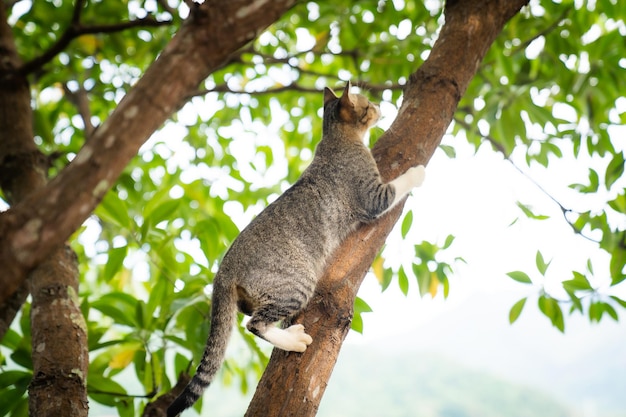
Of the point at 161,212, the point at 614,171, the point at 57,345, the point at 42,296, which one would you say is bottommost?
the point at 57,345

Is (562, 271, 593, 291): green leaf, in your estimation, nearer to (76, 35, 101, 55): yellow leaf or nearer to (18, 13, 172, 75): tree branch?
(18, 13, 172, 75): tree branch

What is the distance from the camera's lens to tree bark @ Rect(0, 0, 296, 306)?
974mm

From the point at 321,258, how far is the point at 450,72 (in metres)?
1.01

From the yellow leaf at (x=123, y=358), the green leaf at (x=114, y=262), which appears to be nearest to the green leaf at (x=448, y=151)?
the green leaf at (x=114, y=262)

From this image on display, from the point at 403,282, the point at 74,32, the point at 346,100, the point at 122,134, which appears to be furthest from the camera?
the point at 346,100

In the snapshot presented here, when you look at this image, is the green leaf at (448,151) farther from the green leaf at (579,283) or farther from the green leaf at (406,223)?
the green leaf at (579,283)

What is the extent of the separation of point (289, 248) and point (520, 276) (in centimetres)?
116

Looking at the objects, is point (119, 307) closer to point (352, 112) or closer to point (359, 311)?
point (359, 311)

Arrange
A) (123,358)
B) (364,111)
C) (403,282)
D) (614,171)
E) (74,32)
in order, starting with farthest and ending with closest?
(364,111), (403,282), (74,32), (614,171), (123,358)

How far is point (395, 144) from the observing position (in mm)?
2266

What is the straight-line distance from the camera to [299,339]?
5.75 ft

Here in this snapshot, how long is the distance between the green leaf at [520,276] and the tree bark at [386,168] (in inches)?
30.0

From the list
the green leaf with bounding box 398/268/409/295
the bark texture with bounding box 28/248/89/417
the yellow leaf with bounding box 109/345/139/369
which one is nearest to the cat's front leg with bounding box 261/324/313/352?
the bark texture with bounding box 28/248/89/417

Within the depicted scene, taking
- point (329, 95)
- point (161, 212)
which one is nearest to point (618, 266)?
point (329, 95)
